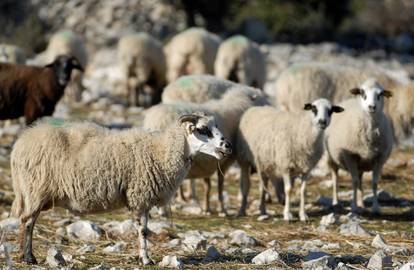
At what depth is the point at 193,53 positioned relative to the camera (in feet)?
60.9

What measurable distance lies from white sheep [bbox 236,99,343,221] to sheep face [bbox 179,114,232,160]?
8.86ft

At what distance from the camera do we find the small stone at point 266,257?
727 centimetres

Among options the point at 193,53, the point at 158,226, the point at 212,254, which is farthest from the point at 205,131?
the point at 193,53

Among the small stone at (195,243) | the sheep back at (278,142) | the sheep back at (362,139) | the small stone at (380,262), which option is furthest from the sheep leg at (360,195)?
the small stone at (380,262)

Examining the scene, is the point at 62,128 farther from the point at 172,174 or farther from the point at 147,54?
the point at 147,54

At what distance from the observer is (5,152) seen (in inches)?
532

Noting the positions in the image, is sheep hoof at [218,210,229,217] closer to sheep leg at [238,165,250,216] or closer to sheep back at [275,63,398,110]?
sheep leg at [238,165,250,216]

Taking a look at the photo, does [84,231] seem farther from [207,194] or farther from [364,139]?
[364,139]

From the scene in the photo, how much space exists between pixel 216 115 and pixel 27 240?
12.9 feet

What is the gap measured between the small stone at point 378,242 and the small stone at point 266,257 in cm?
150

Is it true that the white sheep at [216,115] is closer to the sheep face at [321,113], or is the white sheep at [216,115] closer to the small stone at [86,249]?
the sheep face at [321,113]

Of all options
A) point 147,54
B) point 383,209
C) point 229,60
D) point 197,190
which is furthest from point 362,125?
point 147,54

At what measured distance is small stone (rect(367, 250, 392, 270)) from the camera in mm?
6985

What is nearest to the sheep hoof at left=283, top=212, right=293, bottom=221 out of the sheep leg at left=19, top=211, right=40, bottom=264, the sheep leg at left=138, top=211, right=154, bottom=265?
the sheep leg at left=138, top=211, right=154, bottom=265
